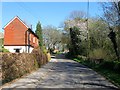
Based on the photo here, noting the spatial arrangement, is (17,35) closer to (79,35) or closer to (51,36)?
(79,35)

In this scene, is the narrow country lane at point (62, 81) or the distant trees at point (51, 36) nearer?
the narrow country lane at point (62, 81)

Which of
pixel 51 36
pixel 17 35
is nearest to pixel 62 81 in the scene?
pixel 17 35

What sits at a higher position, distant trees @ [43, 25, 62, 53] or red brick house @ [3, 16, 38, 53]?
distant trees @ [43, 25, 62, 53]

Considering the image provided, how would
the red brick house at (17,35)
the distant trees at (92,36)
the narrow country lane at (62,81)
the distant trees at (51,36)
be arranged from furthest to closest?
the distant trees at (51,36) < the red brick house at (17,35) < the distant trees at (92,36) < the narrow country lane at (62,81)

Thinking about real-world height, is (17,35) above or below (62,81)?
above

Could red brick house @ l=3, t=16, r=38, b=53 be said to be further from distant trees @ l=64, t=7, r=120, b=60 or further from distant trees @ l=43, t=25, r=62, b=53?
distant trees @ l=43, t=25, r=62, b=53

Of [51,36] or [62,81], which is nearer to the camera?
[62,81]

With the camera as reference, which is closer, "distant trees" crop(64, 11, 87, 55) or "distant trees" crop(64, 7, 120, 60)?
"distant trees" crop(64, 7, 120, 60)

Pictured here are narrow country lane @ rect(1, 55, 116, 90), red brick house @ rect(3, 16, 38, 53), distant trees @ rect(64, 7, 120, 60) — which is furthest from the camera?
red brick house @ rect(3, 16, 38, 53)

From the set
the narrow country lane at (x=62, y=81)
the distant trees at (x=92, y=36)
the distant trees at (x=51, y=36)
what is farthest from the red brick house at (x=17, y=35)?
the distant trees at (x=51, y=36)

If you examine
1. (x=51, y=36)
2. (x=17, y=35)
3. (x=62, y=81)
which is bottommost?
(x=62, y=81)

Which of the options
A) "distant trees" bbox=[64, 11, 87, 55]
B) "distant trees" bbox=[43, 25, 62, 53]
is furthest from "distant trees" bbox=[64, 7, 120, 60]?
"distant trees" bbox=[43, 25, 62, 53]

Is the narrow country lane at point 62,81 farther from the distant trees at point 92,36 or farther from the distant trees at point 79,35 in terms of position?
the distant trees at point 79,35

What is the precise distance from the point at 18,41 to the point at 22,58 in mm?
33239
